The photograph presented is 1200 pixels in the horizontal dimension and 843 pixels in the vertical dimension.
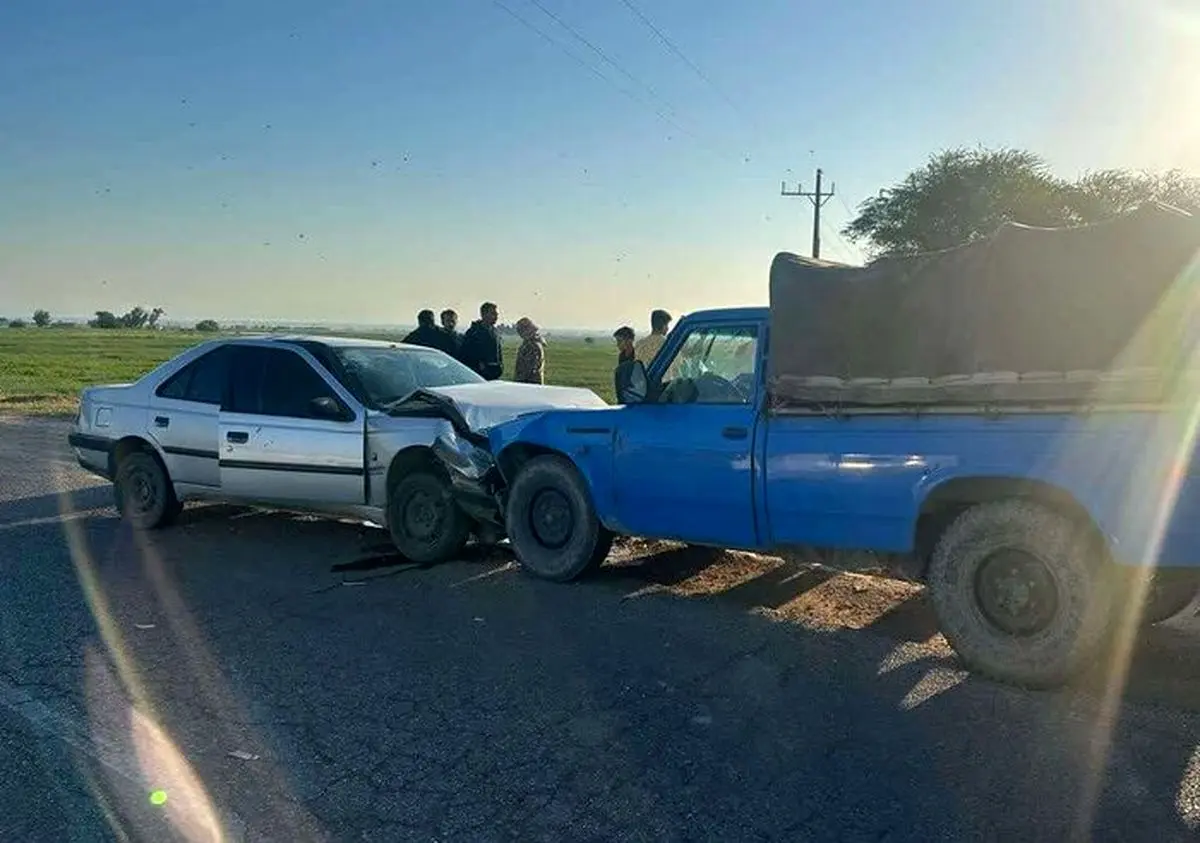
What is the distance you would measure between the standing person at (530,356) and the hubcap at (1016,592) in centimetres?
704

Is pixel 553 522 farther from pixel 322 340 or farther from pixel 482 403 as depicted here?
pixel 322 340

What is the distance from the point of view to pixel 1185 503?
14.8 ft

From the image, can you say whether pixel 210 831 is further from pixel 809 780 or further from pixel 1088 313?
pixel 1088 313

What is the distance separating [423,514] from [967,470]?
160 inches

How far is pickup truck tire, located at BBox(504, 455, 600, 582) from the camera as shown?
7074mm

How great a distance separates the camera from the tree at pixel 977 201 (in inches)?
1156

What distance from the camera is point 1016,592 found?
512 centimetres

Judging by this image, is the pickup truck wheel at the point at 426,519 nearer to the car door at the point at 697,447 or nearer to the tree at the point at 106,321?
the car door at the point at 697,447

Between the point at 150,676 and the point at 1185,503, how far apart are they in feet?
16.0

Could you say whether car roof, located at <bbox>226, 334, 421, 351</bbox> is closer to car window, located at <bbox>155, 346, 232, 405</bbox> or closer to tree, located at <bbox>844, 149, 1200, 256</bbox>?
car window, located at <bbox>155, 346, 232, 405</bbox>

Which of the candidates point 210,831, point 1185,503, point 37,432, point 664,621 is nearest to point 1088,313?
point 1185,503

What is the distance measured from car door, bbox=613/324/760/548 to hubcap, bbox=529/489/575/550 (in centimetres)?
51

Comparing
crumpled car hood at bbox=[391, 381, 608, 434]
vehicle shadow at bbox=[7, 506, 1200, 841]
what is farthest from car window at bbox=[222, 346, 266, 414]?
vehicle shadow at bbox=[7, 506, 1200, 841]

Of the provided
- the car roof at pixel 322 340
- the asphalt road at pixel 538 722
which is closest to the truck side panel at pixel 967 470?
the asphalt road at pixel 538 722
